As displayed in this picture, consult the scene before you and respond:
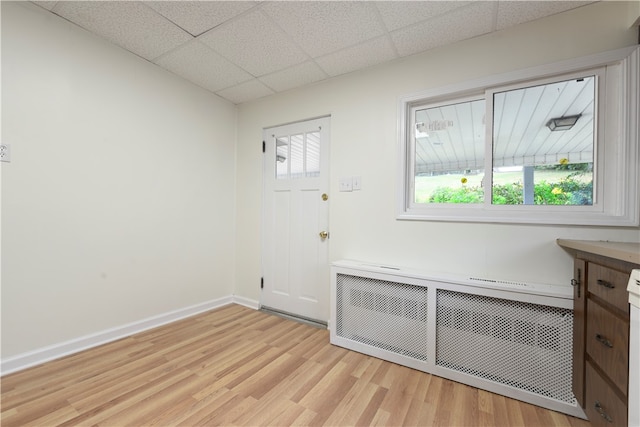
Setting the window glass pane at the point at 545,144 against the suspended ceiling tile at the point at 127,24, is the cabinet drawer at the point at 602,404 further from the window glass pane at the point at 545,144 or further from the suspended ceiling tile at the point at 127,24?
the suspended ceiling tile at the point at 127,24

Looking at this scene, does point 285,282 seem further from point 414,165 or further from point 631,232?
point 631,232

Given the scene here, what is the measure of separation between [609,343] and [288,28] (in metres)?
2.56

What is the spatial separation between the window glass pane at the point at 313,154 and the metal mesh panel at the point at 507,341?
1.65 metres

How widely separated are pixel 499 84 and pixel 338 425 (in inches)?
97.5

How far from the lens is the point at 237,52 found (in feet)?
7.25

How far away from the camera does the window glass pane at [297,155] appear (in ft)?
9.24

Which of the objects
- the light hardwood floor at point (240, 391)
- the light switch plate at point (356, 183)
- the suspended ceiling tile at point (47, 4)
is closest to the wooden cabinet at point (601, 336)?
the light hardwood floor at point (240, 391)

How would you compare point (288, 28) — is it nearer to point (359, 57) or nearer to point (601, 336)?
point (359, 57)

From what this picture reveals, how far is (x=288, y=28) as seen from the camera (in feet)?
6.26

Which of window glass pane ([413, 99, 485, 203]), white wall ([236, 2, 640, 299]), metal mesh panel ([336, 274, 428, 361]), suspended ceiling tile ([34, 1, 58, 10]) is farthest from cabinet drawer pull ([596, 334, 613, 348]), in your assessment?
suspended ceiling tile ([34, 1, 58, 10])

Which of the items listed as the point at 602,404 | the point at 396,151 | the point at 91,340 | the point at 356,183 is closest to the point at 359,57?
the point at 396,151

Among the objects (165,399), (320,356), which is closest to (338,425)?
(320,356)

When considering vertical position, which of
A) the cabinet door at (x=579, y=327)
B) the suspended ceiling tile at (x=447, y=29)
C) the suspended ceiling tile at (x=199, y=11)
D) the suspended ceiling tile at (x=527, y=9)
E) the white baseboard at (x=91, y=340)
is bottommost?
the white baseboard at (x=91, y=340)

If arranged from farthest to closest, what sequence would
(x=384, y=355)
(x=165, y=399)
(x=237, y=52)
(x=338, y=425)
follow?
(x=237, y=52), (x=384, y=355), (x=165, y=399), (x=338, y=425)
